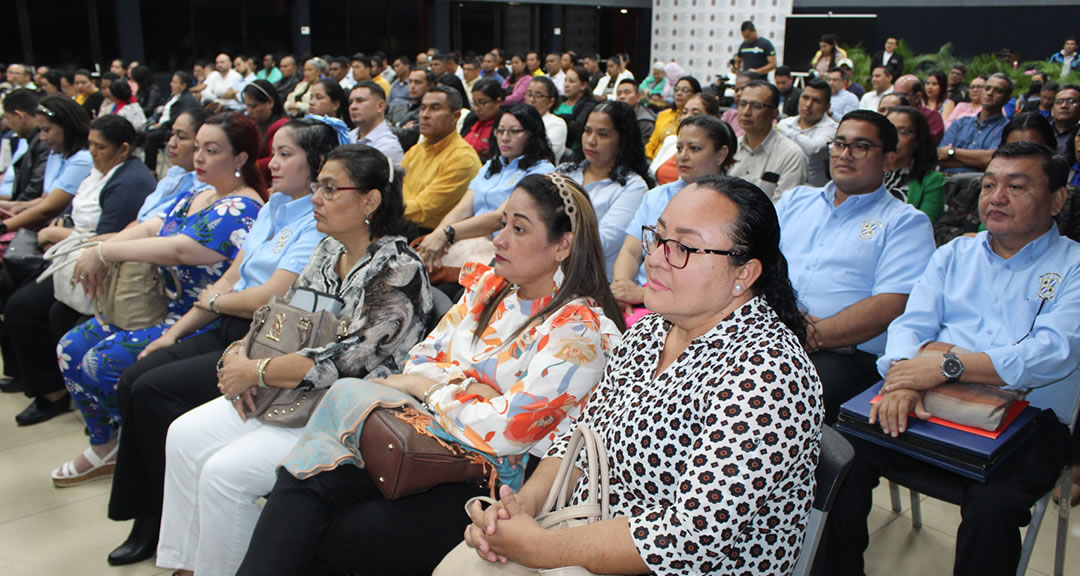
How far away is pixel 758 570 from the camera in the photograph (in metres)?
1.24

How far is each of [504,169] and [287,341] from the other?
77.1 inches

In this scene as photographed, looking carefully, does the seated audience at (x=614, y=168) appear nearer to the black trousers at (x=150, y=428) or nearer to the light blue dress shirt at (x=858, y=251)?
the light blue dress shirt at (x=858, y=251)

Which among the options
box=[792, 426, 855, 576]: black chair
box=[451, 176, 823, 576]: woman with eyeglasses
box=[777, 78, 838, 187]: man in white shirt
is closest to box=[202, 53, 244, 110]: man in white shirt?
box=[777, 78, 838, 187]: man in white shirt

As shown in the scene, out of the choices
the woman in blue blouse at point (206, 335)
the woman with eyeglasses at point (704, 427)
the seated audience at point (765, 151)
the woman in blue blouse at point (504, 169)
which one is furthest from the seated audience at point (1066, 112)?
the woman in blue blouse at point (206, 335)

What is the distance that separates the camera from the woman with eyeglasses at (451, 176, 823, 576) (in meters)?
1.17

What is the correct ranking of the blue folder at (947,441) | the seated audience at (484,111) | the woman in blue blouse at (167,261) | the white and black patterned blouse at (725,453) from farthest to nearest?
1. the seated audience at (484,111)
2. the woman in blue blouse at (167,261)
3. the blue folder at (947,441)
4. the white and black patterned blouse at (725,453)

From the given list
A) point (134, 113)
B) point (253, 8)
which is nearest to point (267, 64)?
point (253, 8)

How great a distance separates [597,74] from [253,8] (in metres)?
8.44

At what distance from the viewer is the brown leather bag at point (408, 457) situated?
158 centimetres

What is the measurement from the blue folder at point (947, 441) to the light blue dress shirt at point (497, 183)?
6.95 feet

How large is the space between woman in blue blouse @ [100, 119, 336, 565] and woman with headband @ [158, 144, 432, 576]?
185 millimetres

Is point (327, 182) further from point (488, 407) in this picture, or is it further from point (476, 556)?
point (476, 556)

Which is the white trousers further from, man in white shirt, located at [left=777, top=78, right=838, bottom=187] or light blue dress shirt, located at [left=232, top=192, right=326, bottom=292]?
man in white shirt, located at [left=777, top=78, right=838, bottom=187]

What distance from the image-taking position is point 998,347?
2037 millimetres
